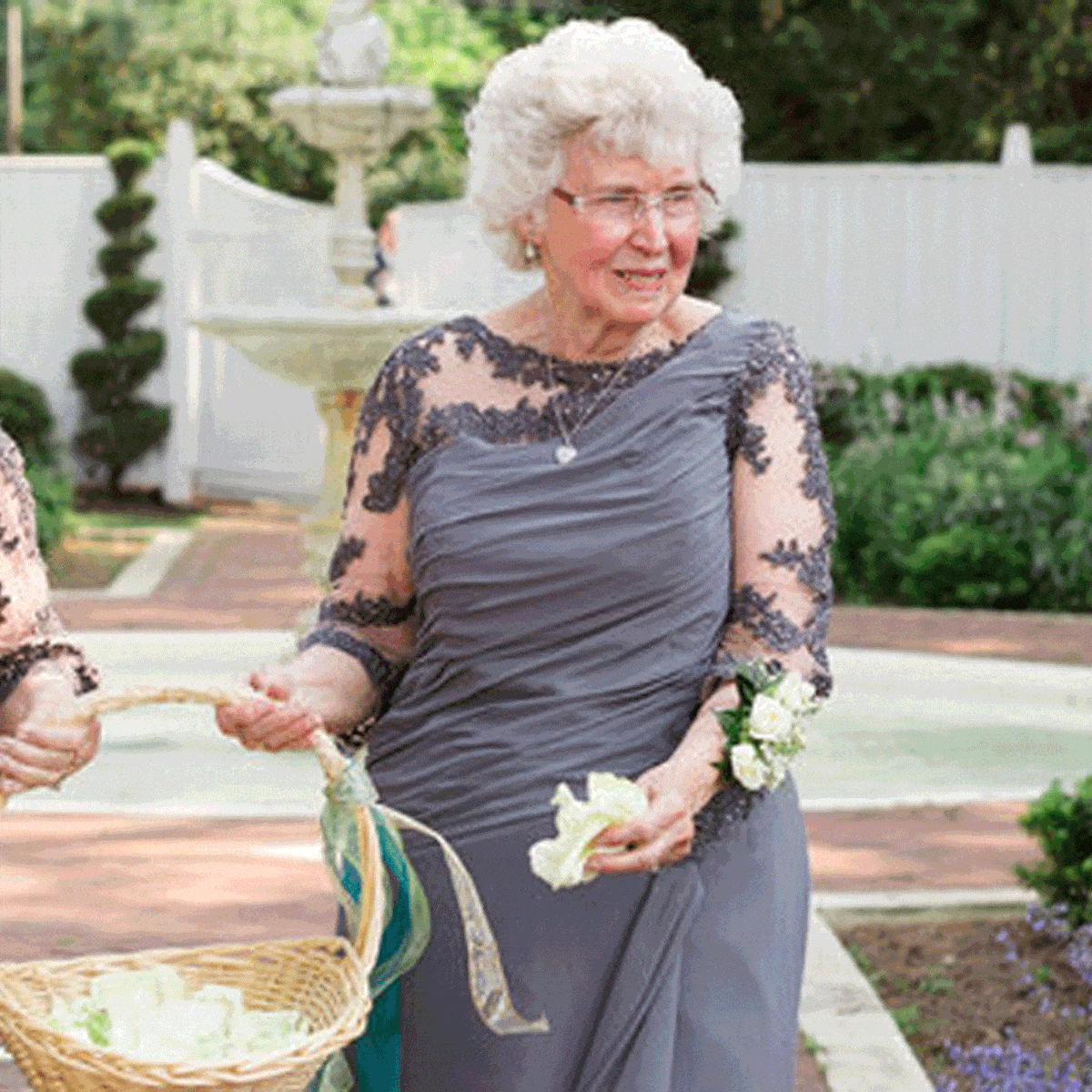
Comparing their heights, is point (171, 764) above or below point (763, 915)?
below

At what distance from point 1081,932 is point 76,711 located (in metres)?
2.96

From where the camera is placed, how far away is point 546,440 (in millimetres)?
3242

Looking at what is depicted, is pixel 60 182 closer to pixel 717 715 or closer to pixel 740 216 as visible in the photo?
pixel 740 216

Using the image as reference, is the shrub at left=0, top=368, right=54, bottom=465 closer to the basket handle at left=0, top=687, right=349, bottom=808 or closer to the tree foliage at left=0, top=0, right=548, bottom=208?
the tree foliage at left=0, top=0, right=548, bottom=208

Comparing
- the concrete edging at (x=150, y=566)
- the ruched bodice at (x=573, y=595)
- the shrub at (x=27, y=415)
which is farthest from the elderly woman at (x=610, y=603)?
the shrub at (x=27, y=415)

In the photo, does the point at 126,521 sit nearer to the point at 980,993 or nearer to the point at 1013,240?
the point at 1013,240

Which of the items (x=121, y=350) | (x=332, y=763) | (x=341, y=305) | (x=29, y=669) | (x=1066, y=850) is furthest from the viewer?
(x=121, y=350)

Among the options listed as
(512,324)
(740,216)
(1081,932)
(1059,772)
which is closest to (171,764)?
(1059,772)

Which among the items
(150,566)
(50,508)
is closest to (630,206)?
(150,566)

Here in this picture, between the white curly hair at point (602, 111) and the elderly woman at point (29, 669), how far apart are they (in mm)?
707

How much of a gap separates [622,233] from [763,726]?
0.62 m

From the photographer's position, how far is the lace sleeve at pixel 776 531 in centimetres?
319

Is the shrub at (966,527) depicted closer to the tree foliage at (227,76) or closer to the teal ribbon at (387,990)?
the teal ribbon at (387,990)

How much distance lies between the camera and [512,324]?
3359 mm
